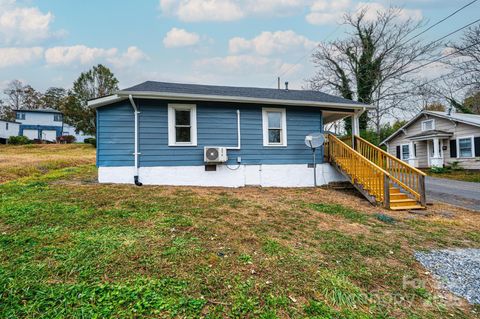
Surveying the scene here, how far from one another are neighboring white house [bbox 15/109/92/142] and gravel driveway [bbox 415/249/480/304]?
126 ft

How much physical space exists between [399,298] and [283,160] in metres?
6.41

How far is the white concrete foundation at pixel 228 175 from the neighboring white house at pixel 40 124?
31429 mm

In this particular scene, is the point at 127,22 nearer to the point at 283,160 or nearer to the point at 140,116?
the point at 140,116

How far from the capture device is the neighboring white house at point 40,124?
107 ft

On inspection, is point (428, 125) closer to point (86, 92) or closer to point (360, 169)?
point (360, 169)

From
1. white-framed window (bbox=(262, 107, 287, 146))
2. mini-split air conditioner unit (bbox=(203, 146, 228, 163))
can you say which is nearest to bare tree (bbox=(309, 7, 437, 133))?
white-framed window (bbox=(262, 107, 287, 146))

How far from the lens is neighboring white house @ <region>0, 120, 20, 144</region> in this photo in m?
29.0

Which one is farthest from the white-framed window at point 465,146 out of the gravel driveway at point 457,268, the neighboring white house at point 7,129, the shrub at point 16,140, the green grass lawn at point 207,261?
the neighboring white house at point 7,129

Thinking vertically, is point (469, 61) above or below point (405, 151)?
above

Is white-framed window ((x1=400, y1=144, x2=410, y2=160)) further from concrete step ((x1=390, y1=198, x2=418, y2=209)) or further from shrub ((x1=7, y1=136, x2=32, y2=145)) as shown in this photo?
shrub ((x1=7, y1=136, x2=32, y2=145))

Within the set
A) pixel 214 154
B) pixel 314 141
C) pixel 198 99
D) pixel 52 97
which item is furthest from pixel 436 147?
pixel 52 97

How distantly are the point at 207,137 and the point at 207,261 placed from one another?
558 centimetres

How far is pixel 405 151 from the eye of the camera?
2023 cm

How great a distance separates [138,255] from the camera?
2828 millimetres
